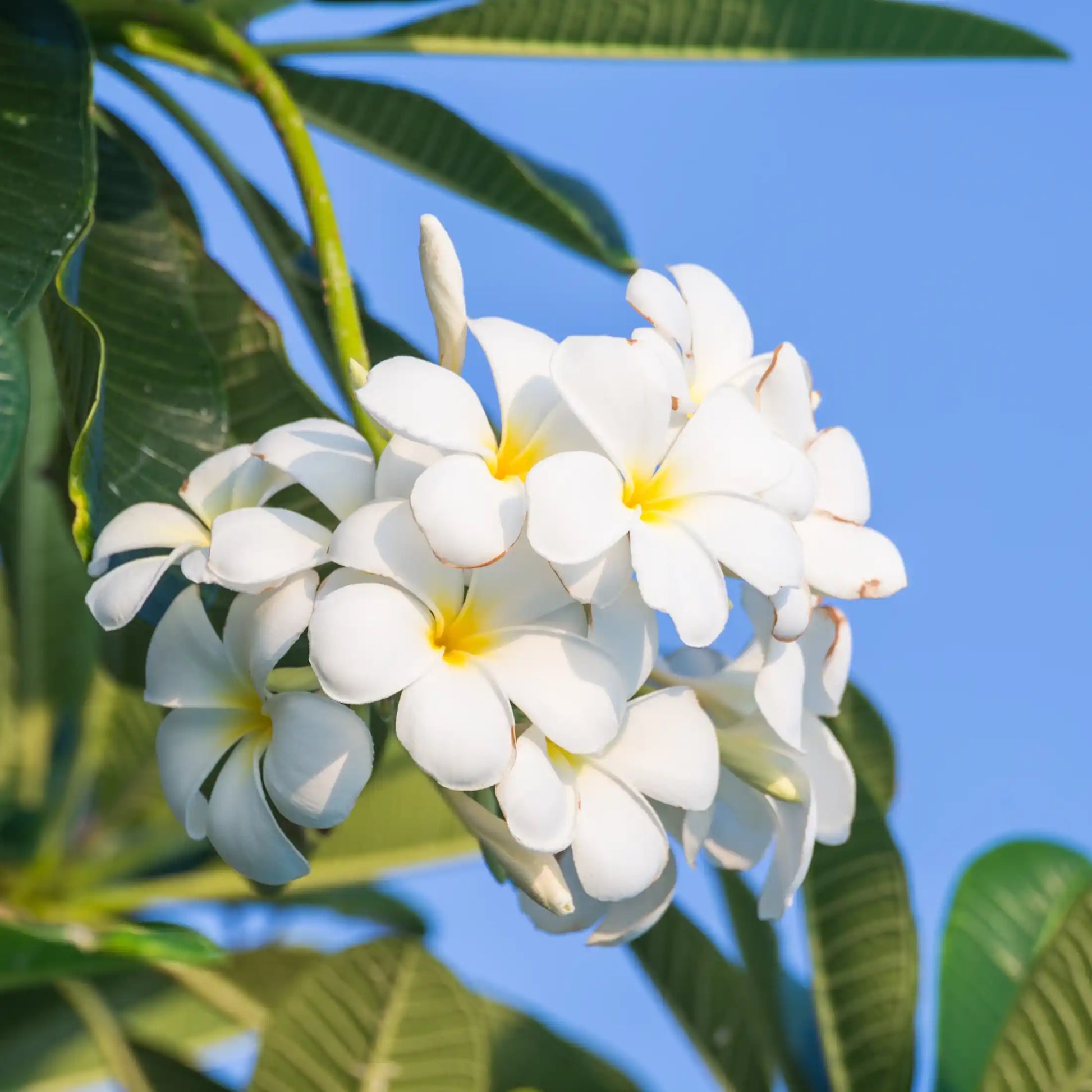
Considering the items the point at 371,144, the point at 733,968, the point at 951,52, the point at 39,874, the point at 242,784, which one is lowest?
the point at 39,874

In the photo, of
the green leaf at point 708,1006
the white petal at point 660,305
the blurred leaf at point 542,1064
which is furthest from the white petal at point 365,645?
the blurred leaf at point 542,1064

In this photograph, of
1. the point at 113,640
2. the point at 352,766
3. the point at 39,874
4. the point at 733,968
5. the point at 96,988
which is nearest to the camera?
the point at 352,766

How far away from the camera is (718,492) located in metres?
0.57

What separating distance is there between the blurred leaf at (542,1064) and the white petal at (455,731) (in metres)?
0.93

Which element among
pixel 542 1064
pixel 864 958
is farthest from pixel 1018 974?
pixel 542 1064

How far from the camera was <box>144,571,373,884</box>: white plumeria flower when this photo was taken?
21.6 inches

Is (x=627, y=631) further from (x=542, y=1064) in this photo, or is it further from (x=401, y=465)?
(x=542, y=1064)

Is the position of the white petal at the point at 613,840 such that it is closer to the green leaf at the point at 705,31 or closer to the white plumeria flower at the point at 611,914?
the white plumeria flower at the point at 611,914

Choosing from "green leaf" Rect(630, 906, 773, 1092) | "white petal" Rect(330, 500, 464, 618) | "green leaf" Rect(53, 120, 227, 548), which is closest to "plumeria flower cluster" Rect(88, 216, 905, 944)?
"white petal" Rect(330, 500, 464, 618)

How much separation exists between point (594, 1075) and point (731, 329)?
3.03 ft

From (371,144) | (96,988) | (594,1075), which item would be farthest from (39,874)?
(371,144)

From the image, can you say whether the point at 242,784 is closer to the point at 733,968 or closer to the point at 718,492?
the point at 718,492

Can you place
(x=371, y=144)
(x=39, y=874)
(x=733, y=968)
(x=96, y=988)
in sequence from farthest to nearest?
(x=39, y=874) < (x=96, y=988) < (x=733, y=968) < (x=371, y=144)

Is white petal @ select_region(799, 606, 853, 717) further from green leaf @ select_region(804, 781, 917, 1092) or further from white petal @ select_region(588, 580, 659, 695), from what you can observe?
green leaf @ select_region(804, 781, 917, 1092)
